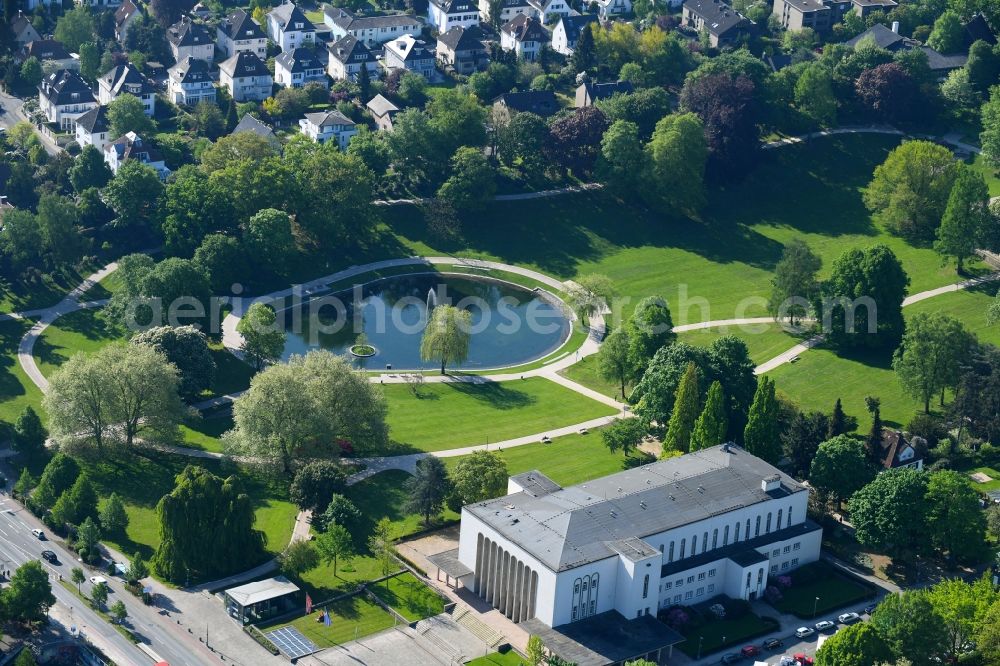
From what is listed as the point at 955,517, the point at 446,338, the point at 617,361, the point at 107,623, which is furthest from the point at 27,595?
the point at 955,517

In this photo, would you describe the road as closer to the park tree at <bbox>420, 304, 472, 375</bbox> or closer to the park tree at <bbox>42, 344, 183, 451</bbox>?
the park tree at <bbox>42, 344, 183, 451</bbox>

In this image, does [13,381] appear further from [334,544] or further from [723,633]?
[723,633]

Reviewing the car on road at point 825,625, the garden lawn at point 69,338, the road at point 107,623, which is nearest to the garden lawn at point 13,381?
the garden lawn at point 69,338

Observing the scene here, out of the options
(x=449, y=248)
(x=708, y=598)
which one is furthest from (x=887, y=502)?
(x=449, y=248)

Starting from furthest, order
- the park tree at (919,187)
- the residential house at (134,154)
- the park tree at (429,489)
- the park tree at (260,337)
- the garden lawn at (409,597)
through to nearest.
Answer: the residential house at (134,154) → the park tree at (919,187) → the park tree at (260,337) → the park tree at (429,489) → the garden lawn at (409,597)

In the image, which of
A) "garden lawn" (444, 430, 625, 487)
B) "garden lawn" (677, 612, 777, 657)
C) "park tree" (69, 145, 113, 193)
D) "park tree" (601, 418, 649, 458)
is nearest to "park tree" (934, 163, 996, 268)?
"park tree" (601, 418, 649, 458)

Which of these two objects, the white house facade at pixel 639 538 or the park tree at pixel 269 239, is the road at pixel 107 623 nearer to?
the white house facade at pixel 639 538

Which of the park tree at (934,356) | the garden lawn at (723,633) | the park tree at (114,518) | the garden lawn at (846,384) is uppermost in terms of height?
the park tree at (934,356)
